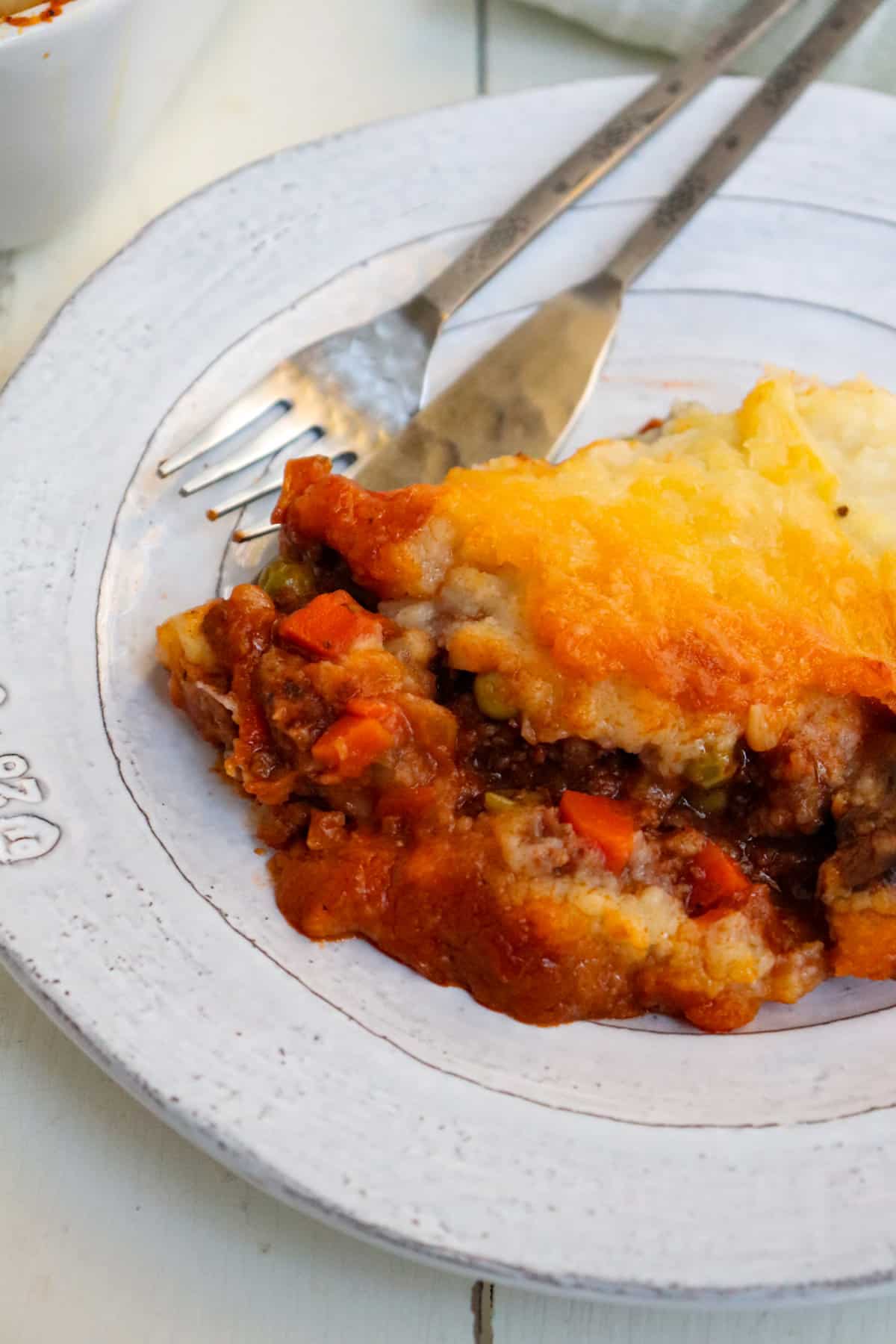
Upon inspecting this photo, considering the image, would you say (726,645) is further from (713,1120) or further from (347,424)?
(347,424)

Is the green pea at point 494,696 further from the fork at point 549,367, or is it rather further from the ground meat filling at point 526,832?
the fork at point 549,367

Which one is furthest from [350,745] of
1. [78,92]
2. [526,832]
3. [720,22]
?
[720,22]

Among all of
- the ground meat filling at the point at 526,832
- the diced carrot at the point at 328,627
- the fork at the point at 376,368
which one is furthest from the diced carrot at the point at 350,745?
the fork at the point at 376,368

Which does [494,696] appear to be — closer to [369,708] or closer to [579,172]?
[369,708]

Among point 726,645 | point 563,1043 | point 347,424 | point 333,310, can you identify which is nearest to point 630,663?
point 726,645

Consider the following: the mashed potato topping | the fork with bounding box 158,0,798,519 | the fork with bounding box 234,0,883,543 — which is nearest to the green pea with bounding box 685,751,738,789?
the mashed potato topping

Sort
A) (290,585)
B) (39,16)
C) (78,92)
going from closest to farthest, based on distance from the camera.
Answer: (290,585) → (39,16) → (78,92)

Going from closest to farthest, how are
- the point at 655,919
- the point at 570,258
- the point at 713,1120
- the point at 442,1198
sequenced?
1. the point at 442,1198
2. the point at 713,1120
3. the point at 655,919
4. the point at 570,258
